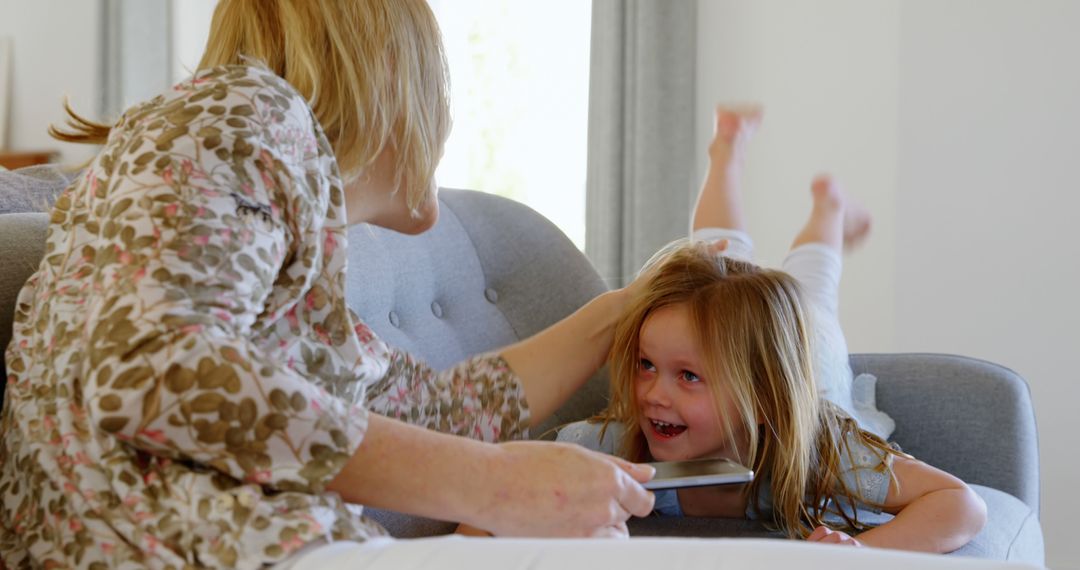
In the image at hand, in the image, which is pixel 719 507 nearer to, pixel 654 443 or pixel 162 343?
pixel 654 443

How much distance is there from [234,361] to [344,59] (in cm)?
35

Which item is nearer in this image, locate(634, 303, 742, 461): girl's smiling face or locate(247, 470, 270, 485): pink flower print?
locate(247, 470, 270, 485): pink flower print

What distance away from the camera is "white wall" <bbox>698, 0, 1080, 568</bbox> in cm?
305

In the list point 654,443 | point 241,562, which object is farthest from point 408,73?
point 654,443

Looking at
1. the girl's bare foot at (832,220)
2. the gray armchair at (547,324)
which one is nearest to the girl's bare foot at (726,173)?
the girl's bare foot at (832,220)

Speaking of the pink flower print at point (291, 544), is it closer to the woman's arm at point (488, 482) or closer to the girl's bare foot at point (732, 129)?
the woman's arm at point (488, 482)

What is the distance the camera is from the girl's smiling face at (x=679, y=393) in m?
1.49

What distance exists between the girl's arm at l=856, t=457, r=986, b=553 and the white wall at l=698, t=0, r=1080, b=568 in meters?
1.80

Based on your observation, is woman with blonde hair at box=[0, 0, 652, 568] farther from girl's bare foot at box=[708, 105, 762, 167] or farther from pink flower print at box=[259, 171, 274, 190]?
girl's bare foot at box=[708, 105, 762, 167]

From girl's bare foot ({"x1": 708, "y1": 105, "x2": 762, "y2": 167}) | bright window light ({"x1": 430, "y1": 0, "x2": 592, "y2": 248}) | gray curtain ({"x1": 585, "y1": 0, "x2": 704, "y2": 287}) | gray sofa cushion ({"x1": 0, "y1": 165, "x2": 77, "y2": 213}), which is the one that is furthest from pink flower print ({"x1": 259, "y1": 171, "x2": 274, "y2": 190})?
bright window light ({"x1": 430, "y1": 0, "x2": 592, "y2": 248})

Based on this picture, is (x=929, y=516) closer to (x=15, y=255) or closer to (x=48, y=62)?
(x=15, y=255)

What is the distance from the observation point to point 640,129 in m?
3.90

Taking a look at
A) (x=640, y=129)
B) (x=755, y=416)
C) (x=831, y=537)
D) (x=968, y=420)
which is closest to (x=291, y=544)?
(x=831, y=537)

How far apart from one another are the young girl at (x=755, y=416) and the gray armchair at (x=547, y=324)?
268 mm
